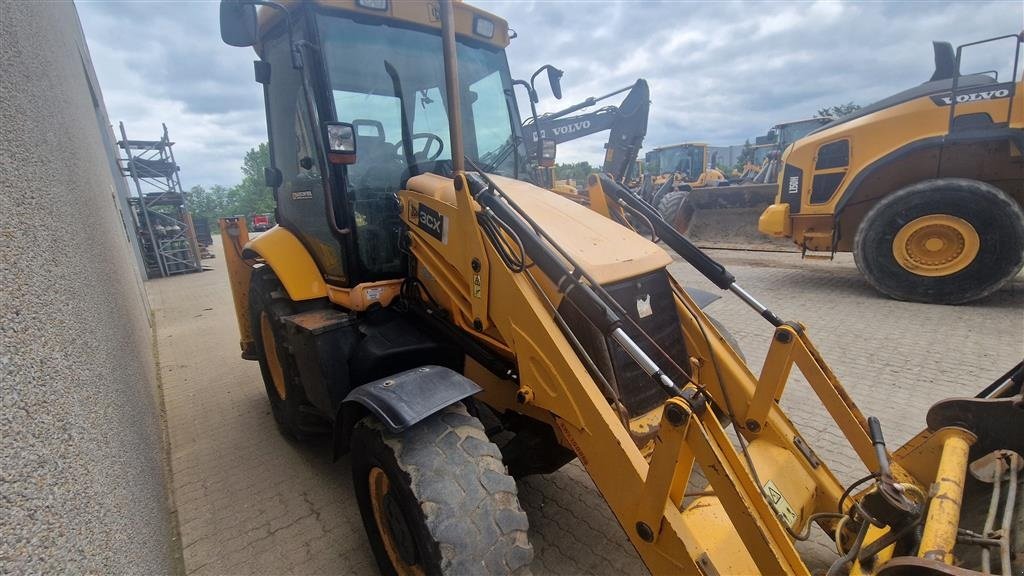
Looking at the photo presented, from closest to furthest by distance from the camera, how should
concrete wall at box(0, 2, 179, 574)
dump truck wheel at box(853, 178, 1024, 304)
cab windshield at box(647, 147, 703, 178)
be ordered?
concrete wall at box(0, 2, 179, 574), dump truck wheel at box(853, 178, 1024, 304), cab windshield at box(647, 147, 703, 178)

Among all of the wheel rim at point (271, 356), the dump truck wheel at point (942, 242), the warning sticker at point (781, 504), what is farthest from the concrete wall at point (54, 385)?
the dump truck wheel at point (942, 242)

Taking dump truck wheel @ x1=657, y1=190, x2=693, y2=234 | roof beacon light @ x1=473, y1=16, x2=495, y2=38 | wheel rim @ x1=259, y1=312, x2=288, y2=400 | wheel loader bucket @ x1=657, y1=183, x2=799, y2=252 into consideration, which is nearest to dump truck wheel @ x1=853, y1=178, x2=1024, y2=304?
wheel loader bucket @ x1=657, y1=183, x2=799, y2=252

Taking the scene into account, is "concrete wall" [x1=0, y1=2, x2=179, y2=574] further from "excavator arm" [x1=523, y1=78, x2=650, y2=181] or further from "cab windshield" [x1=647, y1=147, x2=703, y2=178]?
"cab windshield" [x1=647, y1=147, x2=703, y2=178]

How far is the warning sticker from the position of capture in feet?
5.95

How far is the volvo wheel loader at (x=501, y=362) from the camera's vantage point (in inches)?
62.1

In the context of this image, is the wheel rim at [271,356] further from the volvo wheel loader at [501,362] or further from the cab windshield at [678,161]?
the cab windshield at [678,161]

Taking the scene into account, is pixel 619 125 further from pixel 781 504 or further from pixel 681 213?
pixel 781 504

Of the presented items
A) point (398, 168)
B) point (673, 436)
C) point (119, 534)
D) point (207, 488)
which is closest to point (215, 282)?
point (207, 488)

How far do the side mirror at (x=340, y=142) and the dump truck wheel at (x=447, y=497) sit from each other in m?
1.26

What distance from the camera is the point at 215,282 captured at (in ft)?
39.3

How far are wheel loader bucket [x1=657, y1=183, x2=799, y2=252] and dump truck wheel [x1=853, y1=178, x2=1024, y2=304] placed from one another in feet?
9.81

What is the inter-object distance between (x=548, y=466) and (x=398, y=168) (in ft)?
6.23

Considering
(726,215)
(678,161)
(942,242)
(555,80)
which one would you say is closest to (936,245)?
(942,242)

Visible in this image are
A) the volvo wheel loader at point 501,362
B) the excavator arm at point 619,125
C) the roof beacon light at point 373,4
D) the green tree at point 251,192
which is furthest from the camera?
the green tree at point 251,192
